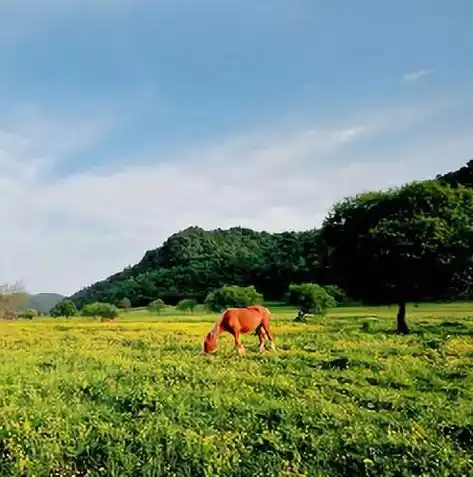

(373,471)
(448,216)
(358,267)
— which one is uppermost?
(448,216)

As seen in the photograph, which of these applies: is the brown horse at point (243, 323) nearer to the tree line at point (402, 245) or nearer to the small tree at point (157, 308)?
the tree line at point (402, 245)

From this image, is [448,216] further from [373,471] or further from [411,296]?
[373,471]

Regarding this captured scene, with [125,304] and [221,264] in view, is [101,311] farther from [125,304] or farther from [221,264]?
[221,264]

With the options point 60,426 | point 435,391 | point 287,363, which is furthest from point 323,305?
point 60,426

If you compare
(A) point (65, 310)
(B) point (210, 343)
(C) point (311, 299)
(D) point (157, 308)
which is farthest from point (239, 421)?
(A) point (65, 310)

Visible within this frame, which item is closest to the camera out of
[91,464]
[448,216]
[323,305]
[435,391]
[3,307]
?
[91,464]

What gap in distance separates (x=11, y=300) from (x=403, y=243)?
79.5m

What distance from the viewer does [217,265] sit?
12100cm

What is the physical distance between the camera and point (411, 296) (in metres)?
37.2

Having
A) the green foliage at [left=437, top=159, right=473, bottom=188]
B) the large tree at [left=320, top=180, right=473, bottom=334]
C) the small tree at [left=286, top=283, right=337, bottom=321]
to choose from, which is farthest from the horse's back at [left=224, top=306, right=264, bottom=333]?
the green foliage at [left=437, top=159, right=473, bottom=188]

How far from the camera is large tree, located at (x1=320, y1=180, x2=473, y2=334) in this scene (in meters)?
35.1

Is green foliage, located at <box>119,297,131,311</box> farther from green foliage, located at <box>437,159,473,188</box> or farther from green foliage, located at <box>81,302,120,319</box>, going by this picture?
green foliage, located at <box>437,159,473,188</box>

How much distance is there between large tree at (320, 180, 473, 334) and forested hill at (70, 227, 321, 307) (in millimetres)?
47561

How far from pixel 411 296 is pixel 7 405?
29839mm
